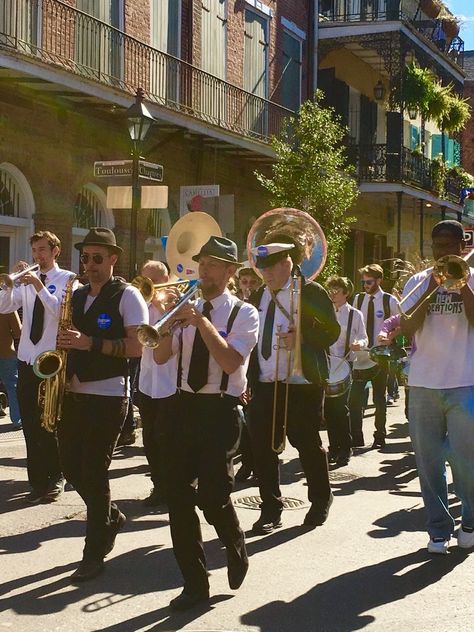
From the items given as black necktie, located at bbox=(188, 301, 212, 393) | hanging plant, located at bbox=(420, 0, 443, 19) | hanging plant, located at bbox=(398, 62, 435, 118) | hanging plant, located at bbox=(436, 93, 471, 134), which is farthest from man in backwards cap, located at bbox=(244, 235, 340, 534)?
hanging plant, located at bbox=(420, 0, 443, 19)

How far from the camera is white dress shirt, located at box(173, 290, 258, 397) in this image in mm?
5863

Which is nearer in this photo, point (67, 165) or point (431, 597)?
point (431, 597)

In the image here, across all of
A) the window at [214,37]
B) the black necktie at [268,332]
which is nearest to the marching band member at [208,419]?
Answer: the black necktie at [268,332]

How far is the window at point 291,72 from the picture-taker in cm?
2620

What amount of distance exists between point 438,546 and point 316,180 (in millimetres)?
15500

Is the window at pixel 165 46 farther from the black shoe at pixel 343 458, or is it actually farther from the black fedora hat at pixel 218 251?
the black fedora hat at pixel 218 251

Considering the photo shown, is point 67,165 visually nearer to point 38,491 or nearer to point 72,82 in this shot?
point 72,82

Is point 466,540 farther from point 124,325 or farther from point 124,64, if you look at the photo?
point 124,64

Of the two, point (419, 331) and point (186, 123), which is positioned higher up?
point (186, 123)

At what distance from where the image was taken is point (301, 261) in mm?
8094

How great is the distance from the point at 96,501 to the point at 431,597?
6.30ft

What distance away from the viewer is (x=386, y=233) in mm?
33250

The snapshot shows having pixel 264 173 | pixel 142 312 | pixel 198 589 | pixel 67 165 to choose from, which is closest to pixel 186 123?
pixel 67 165

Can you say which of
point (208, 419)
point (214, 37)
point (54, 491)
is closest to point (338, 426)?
point (54, 491)
